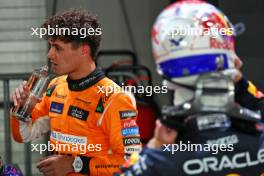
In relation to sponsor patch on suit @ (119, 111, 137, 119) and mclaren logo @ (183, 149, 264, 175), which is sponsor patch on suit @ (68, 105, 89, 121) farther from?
mclaren logo @ (183, 149, 264, 175)

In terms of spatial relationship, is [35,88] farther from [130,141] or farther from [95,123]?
[130,141]

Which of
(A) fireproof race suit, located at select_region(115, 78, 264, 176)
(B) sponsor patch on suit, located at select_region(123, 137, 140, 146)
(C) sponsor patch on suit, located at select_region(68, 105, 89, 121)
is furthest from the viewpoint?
(C) sponsor patch on suit, located at select_region(68, 105, 89, 121)

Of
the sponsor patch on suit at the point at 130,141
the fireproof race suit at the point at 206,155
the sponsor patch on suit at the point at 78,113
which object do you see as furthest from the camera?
the sponsor patch on suit at the point at 78,113

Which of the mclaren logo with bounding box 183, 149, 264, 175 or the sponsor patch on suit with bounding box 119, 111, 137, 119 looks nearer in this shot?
the mclaren logo with bounding box 183, 149, 264, 175

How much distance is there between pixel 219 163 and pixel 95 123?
0.96 metres

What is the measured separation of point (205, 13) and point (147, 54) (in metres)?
4.34

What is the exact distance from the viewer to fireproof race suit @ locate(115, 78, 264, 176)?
1486mm

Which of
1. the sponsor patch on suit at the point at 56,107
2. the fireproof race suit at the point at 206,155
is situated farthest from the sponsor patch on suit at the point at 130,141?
the fireproof race suit at the point at 206,155

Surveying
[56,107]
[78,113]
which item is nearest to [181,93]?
[78,113]

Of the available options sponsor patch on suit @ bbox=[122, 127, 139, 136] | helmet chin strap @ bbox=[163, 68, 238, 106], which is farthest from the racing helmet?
sponsor patch on suit @ bbox=[122, 127, 139, 136]

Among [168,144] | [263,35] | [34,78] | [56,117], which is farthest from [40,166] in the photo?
[263,35]

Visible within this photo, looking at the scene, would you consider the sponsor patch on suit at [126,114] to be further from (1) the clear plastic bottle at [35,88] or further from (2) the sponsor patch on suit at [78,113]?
(1) the clear plastic bottle at [35,88]

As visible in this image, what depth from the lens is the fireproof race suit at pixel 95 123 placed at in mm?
2344

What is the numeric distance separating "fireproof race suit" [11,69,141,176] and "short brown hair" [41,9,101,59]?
13 cm
